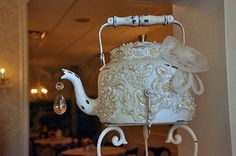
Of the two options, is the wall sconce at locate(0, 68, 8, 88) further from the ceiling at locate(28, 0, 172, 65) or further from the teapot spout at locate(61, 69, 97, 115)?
the teapot spout at locate(61, 69, 97, 115)

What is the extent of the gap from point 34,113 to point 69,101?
0.88m

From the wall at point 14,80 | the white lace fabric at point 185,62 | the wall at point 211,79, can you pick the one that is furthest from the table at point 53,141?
the white lace fabric at point 185,62

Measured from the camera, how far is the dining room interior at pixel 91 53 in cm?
90

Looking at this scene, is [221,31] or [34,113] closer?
[221,31]

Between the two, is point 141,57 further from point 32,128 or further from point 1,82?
point 32,128

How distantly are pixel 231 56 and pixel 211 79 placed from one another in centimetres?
11

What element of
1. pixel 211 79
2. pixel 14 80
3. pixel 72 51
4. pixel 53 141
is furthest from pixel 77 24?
pixel 211 79

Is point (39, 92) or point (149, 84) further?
point (39, 92)

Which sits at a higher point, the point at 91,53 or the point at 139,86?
the point at 91,53

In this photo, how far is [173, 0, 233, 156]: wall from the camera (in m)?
0.90

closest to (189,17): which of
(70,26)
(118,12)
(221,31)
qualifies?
(221,31)

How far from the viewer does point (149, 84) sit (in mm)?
726

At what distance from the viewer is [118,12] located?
340 centimetres

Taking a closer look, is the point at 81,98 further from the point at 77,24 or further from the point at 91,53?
the point at 91,53
